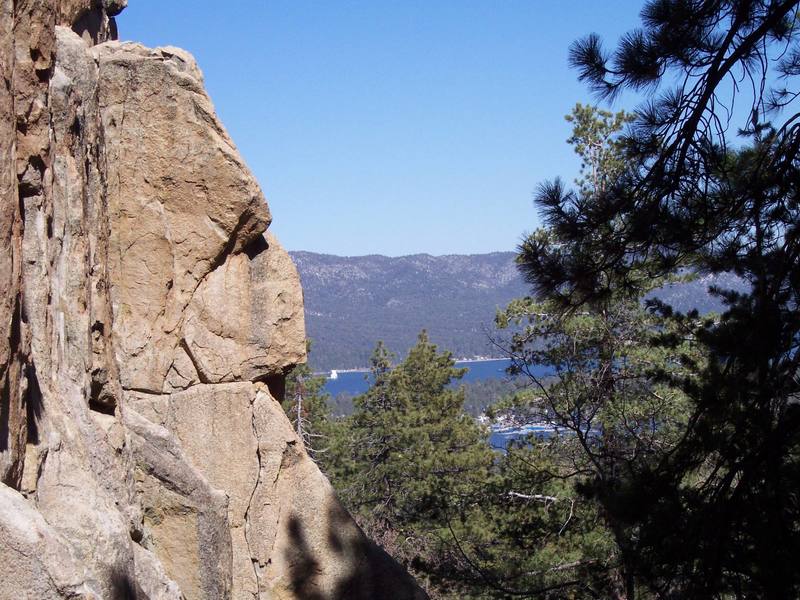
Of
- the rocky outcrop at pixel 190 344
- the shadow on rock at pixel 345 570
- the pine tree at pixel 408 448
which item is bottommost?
the pine tree at pixel 408 448

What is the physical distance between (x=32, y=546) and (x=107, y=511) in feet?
4.78

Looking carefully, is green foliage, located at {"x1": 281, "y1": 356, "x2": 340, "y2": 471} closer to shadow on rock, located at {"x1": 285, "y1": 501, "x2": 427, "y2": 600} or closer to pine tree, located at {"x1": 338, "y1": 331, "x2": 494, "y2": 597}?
pine tree, located at {"x1": 338, "y1": 331, "x2": 494, "y2": 597}

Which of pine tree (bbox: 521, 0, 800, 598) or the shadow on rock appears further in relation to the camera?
the shadow on rock

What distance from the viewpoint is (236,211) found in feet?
27.5

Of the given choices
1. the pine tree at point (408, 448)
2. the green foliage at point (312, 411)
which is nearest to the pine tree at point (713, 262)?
the pine tree at point (408, 448)

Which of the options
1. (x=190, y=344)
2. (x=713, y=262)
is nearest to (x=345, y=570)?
(x=190, y=344)

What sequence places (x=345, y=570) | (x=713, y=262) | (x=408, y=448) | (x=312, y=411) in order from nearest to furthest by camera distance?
(x=713, y=262) < (x=345, y=570) < (x=408, y=448) < (x=312, y=411)

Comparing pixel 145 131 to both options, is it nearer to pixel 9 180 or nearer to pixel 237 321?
pixel 237 321

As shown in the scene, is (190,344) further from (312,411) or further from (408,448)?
(312,411)

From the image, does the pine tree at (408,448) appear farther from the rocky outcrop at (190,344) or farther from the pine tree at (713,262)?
the pine tree at (713,262)

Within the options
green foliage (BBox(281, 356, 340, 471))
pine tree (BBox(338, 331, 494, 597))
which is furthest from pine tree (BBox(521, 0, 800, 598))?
green foliage (BBox(281, 356, 340, 471))

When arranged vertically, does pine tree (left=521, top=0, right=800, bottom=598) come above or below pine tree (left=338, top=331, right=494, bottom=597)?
above

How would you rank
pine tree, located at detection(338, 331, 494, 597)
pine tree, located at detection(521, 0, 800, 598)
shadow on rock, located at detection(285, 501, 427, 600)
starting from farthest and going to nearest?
1. pine tree, located at detection(338, 331, 494, 597)
2. shadow on rock, located at detection(285, 501, 427, 600)
3. pine tree, located at detection(521, 0, 800, 598)

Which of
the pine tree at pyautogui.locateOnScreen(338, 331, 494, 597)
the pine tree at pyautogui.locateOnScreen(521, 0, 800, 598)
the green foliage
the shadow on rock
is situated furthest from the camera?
the green foliage
